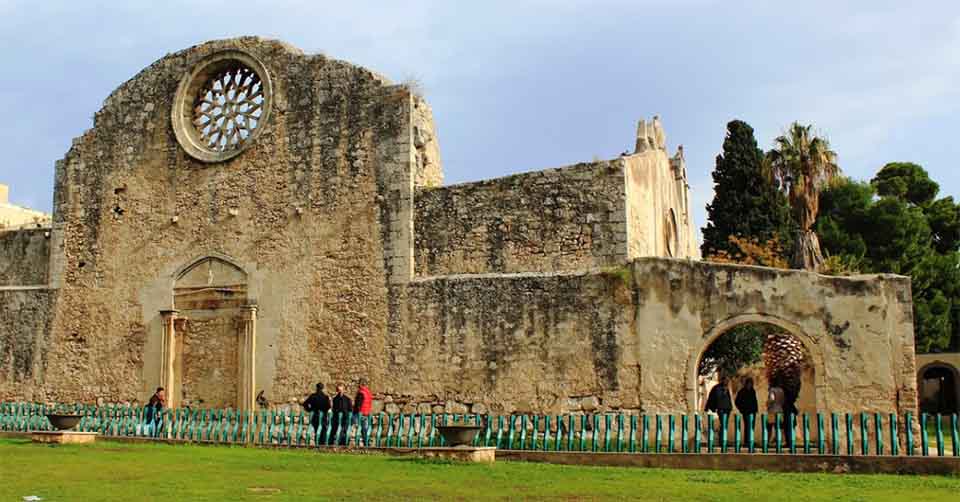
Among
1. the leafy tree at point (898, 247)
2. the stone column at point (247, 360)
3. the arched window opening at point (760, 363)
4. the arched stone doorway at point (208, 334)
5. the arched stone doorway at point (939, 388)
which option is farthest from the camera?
the arched stone doorway at point (939, 388)

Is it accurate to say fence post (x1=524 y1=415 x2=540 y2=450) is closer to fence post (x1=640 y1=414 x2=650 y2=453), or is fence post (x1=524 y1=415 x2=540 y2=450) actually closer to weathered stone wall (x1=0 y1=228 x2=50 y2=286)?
fence post (x1=640 y1=414 x2=650 y2=453)

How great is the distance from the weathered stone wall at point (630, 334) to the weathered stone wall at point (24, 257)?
9.00 metres

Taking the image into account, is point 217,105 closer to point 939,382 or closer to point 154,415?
point 154,415

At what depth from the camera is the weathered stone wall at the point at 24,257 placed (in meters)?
22.3

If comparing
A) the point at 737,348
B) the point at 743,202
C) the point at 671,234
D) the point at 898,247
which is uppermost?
the point at 743,202

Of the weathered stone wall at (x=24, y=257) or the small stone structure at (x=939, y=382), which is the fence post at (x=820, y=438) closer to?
the weathered stone wall at (x=24, y=257)

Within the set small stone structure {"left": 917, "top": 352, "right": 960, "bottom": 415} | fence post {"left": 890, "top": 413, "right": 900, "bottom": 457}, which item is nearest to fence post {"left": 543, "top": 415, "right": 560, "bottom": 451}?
fence post {"left": 890, "top": 413, "right": 900, "bottom": 457}

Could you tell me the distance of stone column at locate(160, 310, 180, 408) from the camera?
65.1 feet

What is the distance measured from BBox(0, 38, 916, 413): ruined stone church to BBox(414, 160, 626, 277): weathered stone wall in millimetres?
38

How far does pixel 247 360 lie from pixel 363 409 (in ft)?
10.2

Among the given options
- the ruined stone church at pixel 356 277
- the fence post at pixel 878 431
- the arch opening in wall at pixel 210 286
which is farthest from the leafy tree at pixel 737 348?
the arch opening in wall at pixel 210 286

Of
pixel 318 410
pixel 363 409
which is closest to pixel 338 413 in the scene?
pixel 318 410

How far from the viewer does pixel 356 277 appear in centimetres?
1881

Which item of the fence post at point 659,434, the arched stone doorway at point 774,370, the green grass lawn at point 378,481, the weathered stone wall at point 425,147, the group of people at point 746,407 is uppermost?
the weathered stone wall at point 425,147
